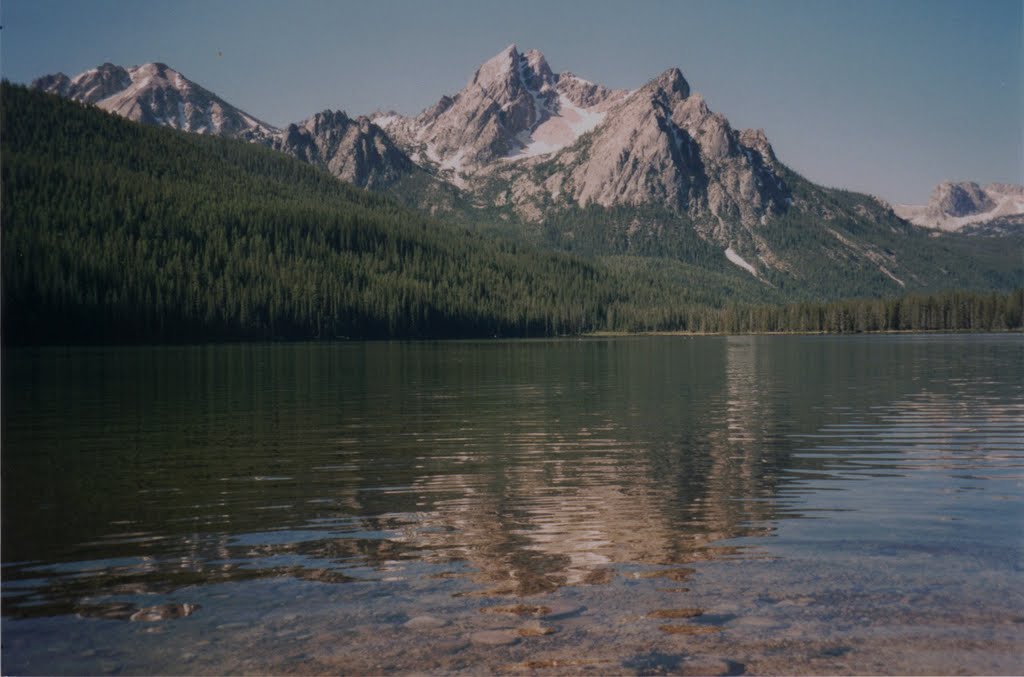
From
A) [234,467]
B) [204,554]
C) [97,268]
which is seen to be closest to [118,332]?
[97,268]

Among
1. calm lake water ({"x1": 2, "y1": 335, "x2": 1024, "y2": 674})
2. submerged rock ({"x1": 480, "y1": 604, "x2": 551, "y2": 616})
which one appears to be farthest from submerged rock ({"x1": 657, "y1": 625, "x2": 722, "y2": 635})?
submerged rock ({"x1": 480, "y1": 604, "x2": 551, "y2": 616})

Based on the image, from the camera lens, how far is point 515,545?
17875 mm

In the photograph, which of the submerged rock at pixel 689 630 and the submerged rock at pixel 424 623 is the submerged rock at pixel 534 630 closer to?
the submerged rock at pixel 424 623

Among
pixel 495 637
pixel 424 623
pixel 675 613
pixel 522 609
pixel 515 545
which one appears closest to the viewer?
pixel 495 637

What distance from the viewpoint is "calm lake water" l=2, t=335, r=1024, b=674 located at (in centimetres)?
1227

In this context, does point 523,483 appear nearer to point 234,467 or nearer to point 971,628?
point 234,467

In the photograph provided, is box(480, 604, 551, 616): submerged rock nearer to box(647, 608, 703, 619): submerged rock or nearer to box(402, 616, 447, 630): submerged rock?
box(402, 616, 447, 630): submerged rock

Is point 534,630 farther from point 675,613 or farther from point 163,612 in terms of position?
point 163,612

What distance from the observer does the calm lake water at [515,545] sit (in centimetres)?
1227

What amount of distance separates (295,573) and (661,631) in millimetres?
6999

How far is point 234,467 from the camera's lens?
29.3 meters

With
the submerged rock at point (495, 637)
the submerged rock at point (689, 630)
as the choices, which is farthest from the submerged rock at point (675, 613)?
the submerged rock at point (495, 637)

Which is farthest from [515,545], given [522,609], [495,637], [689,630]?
[689,630]

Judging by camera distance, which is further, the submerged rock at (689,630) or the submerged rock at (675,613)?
the submerged rock at (675,613)
